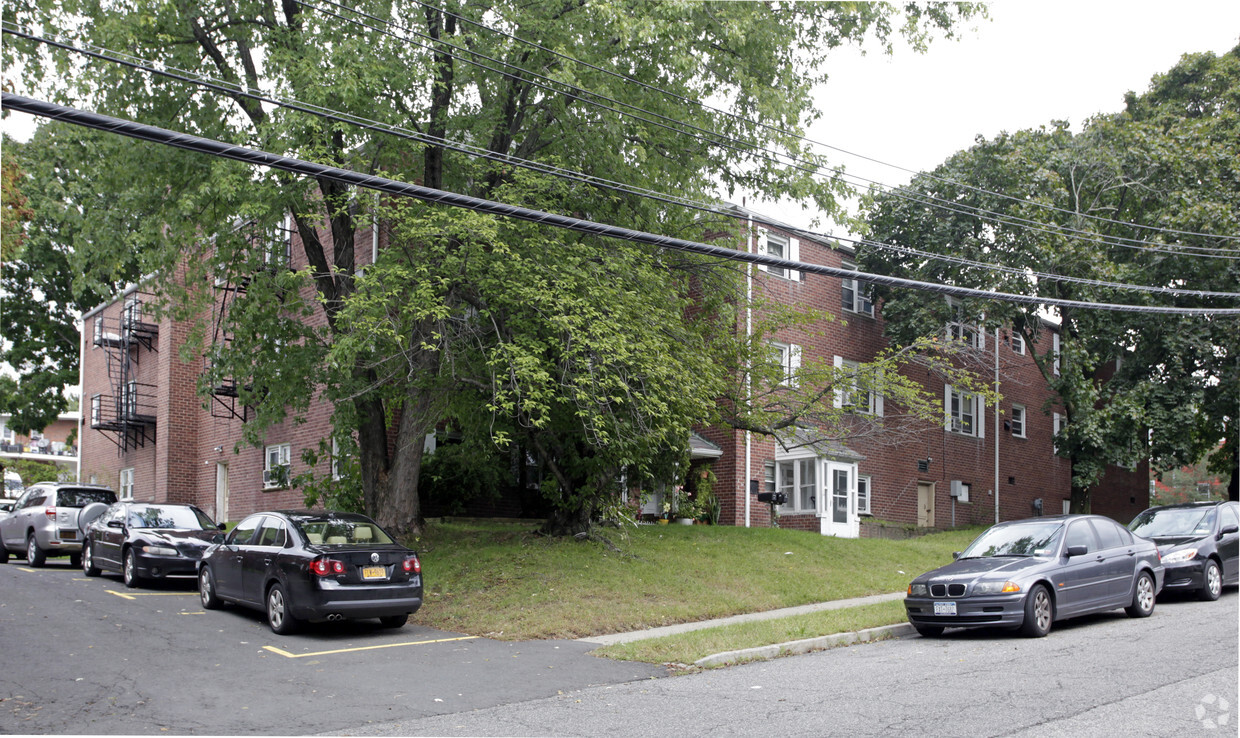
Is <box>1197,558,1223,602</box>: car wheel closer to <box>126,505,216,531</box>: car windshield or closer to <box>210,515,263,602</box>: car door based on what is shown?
<box>210,515,263,602</box>: car door

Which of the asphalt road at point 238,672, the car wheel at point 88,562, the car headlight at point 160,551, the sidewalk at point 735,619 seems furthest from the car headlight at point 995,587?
the car wheel at point 88,562

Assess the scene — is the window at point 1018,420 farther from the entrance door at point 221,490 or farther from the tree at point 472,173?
the entrance door at point 221,490

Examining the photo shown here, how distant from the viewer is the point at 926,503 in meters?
29.8

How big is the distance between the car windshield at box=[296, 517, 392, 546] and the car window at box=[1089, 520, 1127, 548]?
957 centimetres

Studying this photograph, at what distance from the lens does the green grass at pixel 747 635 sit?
10805mm

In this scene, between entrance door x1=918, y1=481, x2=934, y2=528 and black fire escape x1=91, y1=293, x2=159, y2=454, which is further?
black fire escape x1=91, y1=293, x2=159, y2=454

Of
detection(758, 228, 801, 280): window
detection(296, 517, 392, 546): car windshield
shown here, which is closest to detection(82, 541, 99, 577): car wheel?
detection(296, 517, 392, 546): car windshield

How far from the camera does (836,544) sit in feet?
68.9

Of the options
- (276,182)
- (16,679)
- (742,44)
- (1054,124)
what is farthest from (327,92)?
(1054,124)

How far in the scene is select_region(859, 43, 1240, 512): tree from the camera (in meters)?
26.3

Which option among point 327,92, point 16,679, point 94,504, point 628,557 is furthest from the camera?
point 94,504

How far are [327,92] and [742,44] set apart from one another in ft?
22.3

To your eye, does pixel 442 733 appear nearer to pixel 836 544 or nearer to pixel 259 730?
pixel 259 730

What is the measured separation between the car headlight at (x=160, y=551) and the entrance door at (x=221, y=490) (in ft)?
48.5
